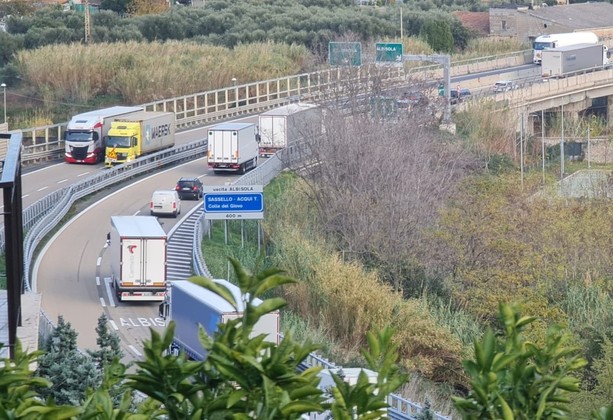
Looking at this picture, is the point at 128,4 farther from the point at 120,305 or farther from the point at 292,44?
the point at 120,305

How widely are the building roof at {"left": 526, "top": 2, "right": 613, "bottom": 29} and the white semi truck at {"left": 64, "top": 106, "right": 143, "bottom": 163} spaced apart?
56820mm

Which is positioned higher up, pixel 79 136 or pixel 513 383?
pixel 513 383

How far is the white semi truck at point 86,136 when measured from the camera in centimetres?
5206

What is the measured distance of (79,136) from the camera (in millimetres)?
52250

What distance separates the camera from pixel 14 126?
2388 inches

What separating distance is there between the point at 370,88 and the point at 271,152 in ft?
17.0

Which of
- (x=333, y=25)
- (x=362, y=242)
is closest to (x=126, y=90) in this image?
(x=333, y=25)

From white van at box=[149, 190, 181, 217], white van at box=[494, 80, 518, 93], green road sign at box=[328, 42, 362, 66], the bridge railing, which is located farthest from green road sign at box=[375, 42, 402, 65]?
white van at box=[149, 190, 181, 217]

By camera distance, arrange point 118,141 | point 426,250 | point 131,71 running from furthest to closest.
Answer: point 131,71
point 118,141
point 426,250

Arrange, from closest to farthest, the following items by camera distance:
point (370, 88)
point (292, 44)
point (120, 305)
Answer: point (120, 305) → point (370, 88) → point (292, 44)

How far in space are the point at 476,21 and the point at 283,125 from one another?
181 ft

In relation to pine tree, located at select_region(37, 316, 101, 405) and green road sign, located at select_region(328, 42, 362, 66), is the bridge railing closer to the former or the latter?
green road sign, located at select_region(328, 42, 362, 66)

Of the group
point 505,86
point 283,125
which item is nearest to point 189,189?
point 283,125

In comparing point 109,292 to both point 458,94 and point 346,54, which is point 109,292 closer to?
point 346,54
